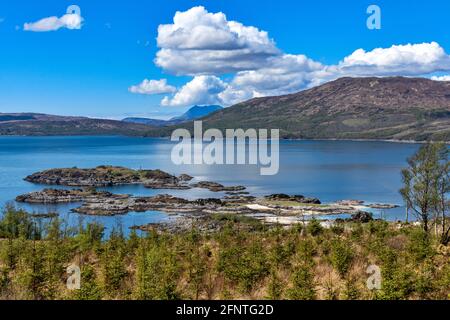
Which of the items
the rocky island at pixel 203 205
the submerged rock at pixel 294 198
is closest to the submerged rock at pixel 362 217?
the rocky island at pixel 203 205

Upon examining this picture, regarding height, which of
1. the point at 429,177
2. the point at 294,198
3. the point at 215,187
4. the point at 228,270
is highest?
the point at 429,177

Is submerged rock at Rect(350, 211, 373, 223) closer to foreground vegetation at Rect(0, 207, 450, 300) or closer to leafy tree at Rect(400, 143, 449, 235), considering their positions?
leafy tree at Rect(400, 143, 449, 235)

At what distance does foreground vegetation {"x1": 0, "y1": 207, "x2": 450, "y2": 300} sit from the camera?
57.7 ft

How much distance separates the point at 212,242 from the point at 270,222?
54.1 m

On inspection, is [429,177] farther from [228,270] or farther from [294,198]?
[294,198]

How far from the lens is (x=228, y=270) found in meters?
19.9

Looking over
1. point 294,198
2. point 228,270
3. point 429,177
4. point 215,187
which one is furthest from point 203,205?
point 228,270

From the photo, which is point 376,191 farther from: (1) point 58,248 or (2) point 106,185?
(1) point 58,248

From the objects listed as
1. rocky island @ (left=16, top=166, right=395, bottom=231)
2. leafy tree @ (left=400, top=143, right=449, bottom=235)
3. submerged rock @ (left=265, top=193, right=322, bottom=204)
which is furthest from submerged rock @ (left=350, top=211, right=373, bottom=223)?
leafy tree @ (left=400, top=143, right=449, bottom=235)

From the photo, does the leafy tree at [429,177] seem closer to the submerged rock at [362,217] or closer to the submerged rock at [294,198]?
the submerged rock at [362,217]

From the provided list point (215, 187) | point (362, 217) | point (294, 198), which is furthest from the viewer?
point (215, 187)
